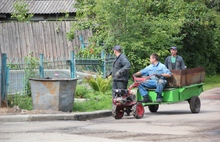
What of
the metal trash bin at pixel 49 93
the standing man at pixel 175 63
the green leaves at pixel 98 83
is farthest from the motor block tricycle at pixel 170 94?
the green leaves at pixel 98 83

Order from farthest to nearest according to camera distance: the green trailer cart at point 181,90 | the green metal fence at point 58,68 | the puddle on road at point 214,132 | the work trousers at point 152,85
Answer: the green metal fence at point 58,68 → the green trailer cart at point 181,90 → the work trousers at point 152,85 → the puddle on road at point 214,132

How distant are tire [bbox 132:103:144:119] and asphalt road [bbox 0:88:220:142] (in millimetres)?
109

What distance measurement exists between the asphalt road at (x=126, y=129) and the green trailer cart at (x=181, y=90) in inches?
16.1

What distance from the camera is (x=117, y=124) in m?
13.1

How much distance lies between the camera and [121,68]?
50.9 ft

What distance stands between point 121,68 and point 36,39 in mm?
11539

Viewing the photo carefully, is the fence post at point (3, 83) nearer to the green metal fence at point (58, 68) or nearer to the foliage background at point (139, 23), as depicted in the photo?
the green metal fence at point (58, 68)

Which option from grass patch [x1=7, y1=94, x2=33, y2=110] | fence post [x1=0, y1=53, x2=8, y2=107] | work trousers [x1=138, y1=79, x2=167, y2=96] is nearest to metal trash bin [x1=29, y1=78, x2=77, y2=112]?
grass patch [x1=7, y1=94, x2=33, y2=110]

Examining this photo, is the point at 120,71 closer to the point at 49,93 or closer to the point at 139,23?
the point at 49,93

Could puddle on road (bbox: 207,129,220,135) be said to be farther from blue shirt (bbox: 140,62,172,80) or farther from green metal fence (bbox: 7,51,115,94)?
green metal fence (bbox: 7,51,115,94)

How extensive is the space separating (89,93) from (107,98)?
590 millimetres

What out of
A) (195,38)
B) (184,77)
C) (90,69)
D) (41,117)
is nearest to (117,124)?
(41,117)

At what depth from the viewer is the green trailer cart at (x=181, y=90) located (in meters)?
15.5

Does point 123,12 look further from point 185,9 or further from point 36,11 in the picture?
point 36,11
